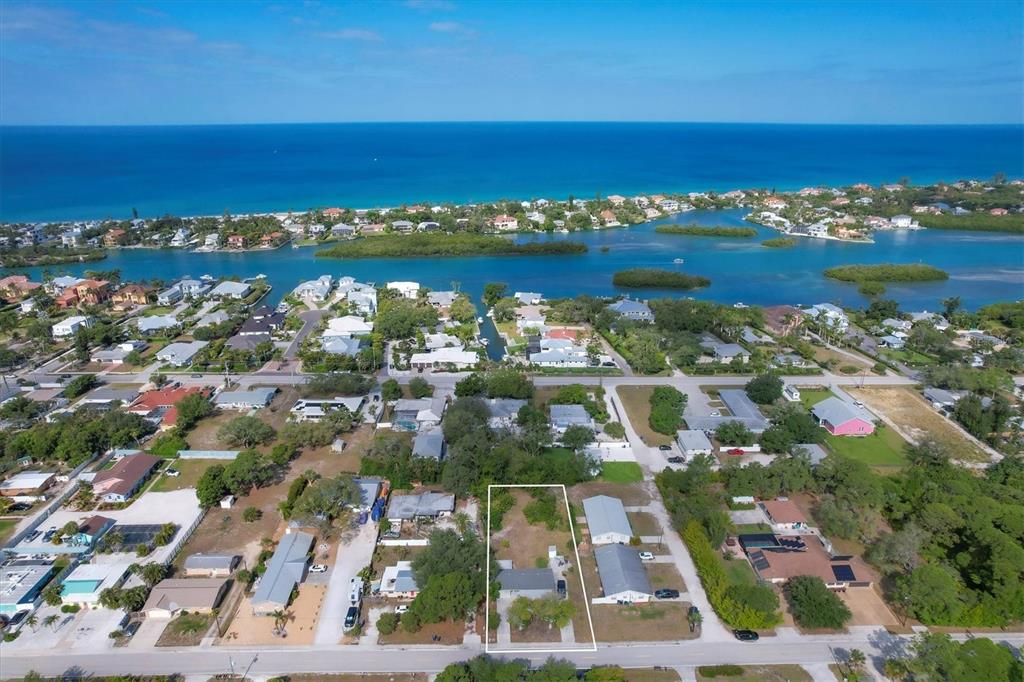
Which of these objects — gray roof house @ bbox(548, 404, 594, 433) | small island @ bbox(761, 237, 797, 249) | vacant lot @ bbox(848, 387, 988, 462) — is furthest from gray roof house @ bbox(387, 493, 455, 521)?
small island @ bbox(761, 237, 797, 249)

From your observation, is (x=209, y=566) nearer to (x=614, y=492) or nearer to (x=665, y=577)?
(x=614, y=492)

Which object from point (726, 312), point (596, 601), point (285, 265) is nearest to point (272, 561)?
point (596, 601)

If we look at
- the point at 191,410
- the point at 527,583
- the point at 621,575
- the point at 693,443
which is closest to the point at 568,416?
the point at 693,443

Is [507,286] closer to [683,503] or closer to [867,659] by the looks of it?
[683,503]

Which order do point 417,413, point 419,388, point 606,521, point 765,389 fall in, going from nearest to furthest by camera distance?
point 606,521, point 417,413, point 765,389, point 419,388

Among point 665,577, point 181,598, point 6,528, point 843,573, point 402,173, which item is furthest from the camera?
point 402,173

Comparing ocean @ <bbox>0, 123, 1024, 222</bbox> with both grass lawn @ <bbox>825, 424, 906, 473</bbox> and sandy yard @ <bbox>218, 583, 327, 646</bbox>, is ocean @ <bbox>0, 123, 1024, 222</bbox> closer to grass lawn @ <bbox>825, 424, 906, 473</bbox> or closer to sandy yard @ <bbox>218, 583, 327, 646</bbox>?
grass lawn @ <bbox>825, 424, 906, 473</bbox>
